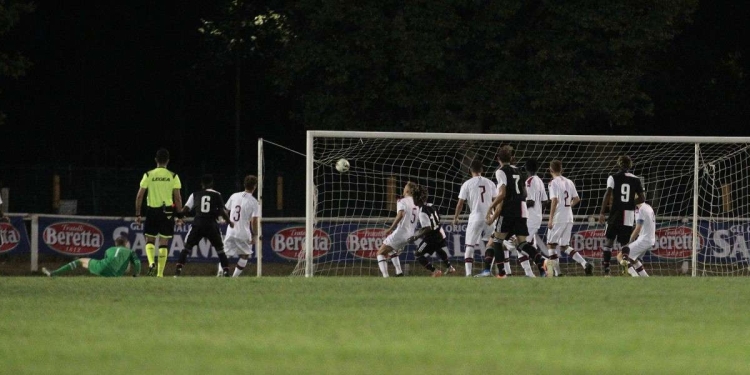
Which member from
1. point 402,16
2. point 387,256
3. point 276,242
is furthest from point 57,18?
point 387,256

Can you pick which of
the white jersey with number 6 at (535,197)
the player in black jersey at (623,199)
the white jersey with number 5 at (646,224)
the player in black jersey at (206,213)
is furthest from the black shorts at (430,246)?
the player in black jersey at (206,213)

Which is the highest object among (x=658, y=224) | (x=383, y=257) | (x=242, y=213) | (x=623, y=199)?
(x=623, y=199)

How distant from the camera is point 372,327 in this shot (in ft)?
32.4

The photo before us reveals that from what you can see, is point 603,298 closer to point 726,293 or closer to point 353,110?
point 726,293

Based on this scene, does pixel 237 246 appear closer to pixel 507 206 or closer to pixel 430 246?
pixel 430 246

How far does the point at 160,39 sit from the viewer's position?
40.9 metres

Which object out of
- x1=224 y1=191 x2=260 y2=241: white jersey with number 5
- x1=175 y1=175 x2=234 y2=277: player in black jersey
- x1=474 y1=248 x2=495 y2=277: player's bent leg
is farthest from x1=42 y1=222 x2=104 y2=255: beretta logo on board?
x1=474 y1=248 x2=495 y2=277: player's bent leg

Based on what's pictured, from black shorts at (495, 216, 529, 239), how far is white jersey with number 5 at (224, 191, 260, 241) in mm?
4516

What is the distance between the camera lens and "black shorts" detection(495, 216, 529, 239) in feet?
58.1

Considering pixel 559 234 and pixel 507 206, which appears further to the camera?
pixel 559 234

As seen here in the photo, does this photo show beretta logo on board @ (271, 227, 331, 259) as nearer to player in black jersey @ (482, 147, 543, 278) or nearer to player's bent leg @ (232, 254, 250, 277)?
player's bent leg @ (232, 254, 250, 277)

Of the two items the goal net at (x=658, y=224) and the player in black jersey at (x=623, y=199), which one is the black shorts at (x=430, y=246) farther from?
the player in black jersey at (x=623, y=199)

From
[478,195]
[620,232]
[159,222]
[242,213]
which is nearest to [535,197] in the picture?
[478,195]

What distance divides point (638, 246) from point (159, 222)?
286 inches
